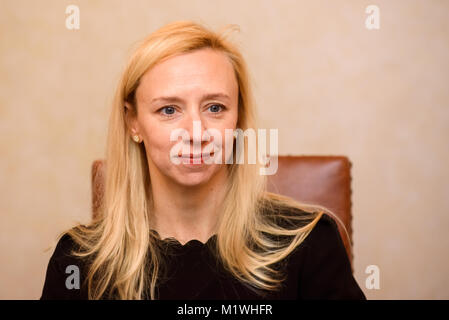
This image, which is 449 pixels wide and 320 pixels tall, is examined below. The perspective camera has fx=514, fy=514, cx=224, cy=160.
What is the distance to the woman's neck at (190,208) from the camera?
4.40 feet

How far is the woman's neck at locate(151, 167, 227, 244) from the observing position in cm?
134

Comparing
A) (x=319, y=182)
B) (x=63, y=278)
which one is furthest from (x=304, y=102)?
(x=63, y=278)

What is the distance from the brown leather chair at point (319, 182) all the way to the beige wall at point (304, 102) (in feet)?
1.30

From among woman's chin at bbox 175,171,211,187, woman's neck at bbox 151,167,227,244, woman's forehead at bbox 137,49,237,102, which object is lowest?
woman's neck at bbox 151,167,227,244

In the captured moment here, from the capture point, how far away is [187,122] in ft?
4.00

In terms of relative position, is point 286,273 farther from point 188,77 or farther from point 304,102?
point 304,102

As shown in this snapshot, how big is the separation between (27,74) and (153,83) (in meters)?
1.04

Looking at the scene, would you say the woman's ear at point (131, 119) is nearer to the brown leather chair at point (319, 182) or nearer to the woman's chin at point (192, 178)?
the woman's chin at point (192, 178)

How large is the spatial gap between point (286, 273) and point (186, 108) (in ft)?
1.55

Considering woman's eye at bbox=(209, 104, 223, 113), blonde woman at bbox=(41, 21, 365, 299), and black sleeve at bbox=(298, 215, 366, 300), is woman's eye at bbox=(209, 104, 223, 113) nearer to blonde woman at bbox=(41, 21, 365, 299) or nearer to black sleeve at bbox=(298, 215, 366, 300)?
blonde woman at bbox=(41, 21, 365, 299)

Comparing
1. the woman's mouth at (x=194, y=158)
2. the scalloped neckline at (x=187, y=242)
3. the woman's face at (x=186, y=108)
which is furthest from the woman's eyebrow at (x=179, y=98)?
the scalloped neckline at (x=187, y=242)

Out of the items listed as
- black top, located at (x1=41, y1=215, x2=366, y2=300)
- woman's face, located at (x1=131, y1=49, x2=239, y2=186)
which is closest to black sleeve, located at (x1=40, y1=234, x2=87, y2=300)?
black top, located at (x1=41, y1=215, x2=366, y2=300)

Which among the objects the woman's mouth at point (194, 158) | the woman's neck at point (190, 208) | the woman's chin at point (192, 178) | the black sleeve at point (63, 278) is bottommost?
the black sleeve at point (63, 278)

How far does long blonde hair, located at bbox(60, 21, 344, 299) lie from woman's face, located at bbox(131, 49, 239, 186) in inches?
1.6
